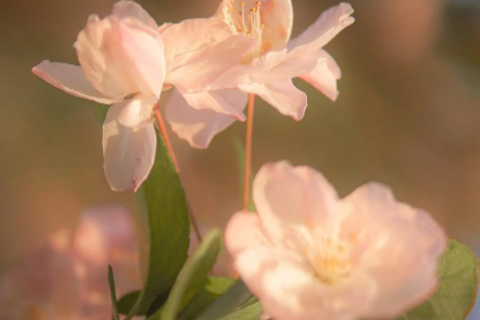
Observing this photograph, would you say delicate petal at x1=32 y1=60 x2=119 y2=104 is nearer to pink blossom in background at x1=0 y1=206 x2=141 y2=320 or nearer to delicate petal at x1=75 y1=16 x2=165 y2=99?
delicate petal at x1=75 y1=16 x2=165 y2=99

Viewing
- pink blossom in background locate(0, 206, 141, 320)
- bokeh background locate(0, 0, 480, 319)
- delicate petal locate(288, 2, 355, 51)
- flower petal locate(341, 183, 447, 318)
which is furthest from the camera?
bokeh background locate(0, 0, 480, 319)

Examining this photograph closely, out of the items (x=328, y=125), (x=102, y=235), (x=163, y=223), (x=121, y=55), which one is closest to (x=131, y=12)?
Result: (x=121, y=55)

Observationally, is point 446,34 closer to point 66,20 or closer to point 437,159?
point 437,159

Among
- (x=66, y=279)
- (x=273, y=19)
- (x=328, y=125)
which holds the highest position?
(x=273, y=19)

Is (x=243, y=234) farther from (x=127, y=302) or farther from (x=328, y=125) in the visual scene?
(x=328, y=125)

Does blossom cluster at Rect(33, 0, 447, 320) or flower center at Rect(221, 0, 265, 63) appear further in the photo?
Answer: flower center at Rect(221, 0, 265, 63)

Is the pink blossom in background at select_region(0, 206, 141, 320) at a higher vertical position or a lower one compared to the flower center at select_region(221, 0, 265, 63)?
lower

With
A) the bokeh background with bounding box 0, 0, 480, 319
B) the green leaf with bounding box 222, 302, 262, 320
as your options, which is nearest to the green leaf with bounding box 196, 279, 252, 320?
the green leaf with bounding box 222, 302, 262, 320
